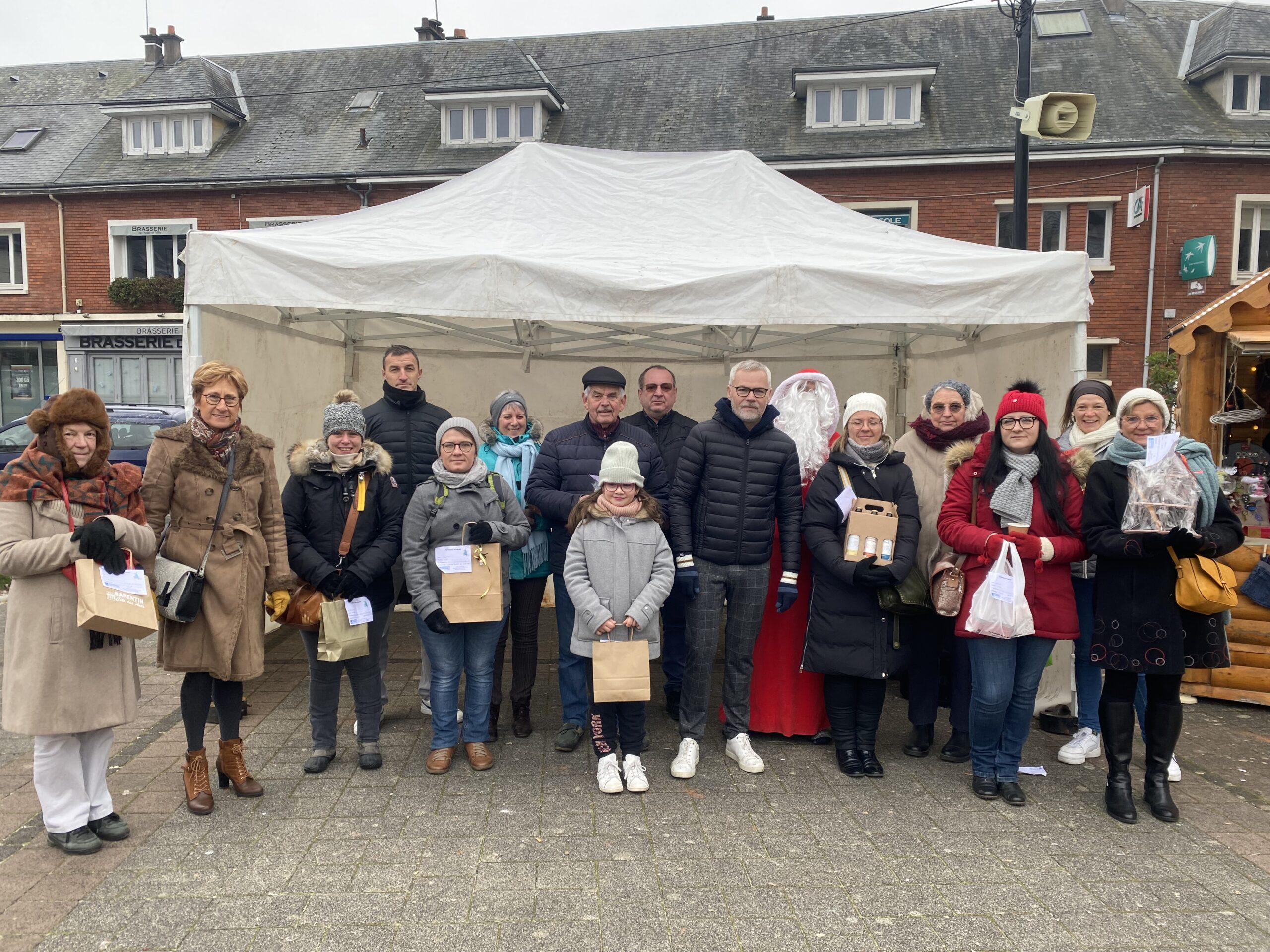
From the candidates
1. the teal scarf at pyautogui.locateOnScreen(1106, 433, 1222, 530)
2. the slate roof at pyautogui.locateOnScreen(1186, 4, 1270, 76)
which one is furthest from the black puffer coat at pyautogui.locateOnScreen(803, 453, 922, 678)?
the slate roof at pyautogui.locateOnScreen(1186, 4, 1270, 76)

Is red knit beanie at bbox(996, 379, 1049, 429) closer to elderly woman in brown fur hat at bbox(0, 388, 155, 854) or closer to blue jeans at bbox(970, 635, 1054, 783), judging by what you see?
blue jeans at bbox(970, 635, 1054, 783)

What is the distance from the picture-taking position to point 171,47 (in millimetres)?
23406

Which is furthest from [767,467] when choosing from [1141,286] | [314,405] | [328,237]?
[1141,286]

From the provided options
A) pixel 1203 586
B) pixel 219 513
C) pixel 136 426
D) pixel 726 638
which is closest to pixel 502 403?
pixel 219 513

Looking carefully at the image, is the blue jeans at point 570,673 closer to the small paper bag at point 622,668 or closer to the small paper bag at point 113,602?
the small paper bag at point 622,668

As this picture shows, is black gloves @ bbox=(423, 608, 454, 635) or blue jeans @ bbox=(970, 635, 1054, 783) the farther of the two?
black gloves @ bbox=(423, 608, 454, 635)

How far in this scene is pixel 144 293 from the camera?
19.9 meters

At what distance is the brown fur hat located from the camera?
2.96 m

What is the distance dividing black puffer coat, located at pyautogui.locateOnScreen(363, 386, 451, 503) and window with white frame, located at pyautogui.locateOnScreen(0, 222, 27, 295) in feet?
70.0

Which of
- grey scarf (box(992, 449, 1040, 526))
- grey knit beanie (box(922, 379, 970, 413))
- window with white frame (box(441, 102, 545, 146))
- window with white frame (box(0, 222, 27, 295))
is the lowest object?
grey scarf (box(992, 449, 1040, 526))

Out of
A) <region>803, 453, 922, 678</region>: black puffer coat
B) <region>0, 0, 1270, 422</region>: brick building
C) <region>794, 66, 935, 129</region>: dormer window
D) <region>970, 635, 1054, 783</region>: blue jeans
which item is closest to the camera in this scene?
<region>970, 635, 1054, 783</region>: blue jeans

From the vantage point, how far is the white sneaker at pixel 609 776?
371cm

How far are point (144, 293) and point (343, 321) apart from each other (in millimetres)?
16396

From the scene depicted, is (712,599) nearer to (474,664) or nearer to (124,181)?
(474,664)
